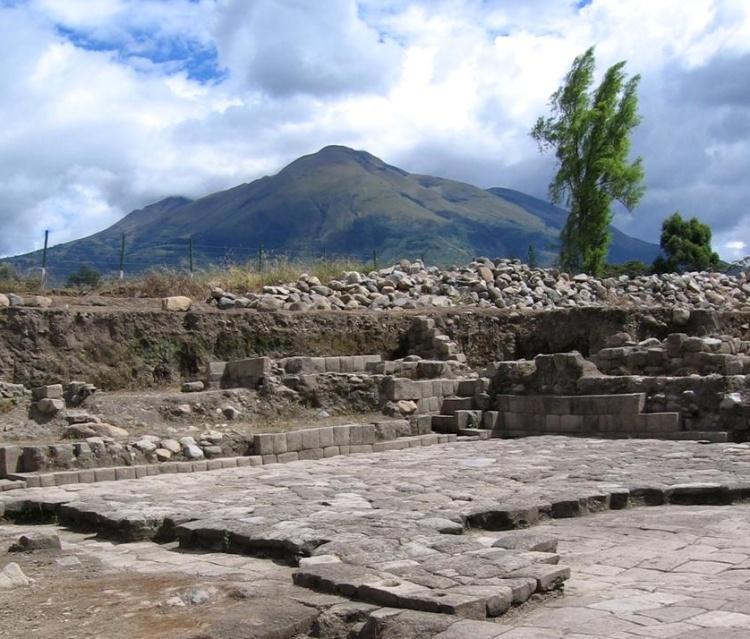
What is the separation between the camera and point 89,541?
719cm

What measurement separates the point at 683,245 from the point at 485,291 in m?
24.1

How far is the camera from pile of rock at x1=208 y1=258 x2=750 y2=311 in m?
19.5

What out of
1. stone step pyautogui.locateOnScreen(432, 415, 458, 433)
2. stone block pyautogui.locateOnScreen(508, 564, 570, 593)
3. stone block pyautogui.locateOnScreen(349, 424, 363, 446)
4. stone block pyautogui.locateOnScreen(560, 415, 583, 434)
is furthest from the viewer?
stone step pyautogui.locateOnScreen(432, 415, 458, 433)

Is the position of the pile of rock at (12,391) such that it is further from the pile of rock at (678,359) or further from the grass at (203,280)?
the pile of rock at (678,359)

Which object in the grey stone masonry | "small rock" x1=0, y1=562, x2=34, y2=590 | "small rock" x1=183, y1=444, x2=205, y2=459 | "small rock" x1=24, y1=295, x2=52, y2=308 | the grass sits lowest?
"small rock" x1=0, y1=562, x2=34, y2=590

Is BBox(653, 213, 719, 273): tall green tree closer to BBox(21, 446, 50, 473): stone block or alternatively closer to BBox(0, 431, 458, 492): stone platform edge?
BBox(0, 431, 458, 492): stone platform edge

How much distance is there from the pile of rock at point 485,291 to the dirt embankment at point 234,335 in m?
1.15

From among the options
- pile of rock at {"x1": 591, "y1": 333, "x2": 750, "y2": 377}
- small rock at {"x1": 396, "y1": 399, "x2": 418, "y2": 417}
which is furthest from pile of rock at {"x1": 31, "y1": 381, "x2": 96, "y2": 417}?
pile of rock at {"x1": 591, "y1": 333, "x2": 750, "y2": 377}

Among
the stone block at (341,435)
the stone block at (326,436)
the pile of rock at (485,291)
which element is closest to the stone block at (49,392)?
the stone block at (326,436)

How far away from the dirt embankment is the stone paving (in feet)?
16.0

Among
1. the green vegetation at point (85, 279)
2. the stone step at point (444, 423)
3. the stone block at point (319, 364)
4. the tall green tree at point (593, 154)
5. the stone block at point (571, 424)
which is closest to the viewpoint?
the stone block at point (571, 424)

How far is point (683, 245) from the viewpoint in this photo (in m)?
42.6

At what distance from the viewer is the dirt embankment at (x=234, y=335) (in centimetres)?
1440

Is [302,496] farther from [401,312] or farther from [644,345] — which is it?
[401,312]
